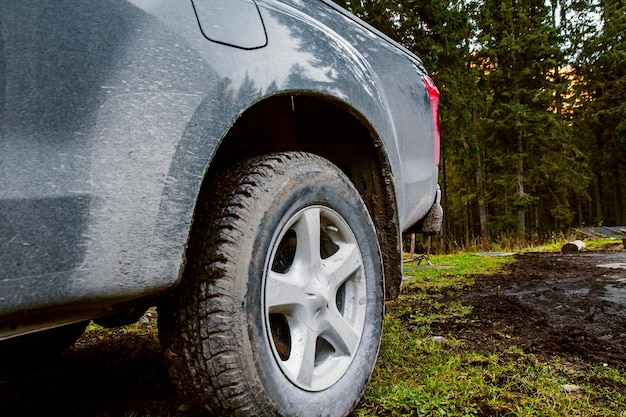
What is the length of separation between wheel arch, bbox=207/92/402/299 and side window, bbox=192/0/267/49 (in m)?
0.36

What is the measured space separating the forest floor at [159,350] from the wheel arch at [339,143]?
33.8 inches

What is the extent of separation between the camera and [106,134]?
1000 mm

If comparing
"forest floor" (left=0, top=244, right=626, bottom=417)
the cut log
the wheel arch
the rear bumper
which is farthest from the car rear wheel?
the cut log

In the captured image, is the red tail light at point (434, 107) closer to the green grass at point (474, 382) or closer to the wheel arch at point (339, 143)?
the wheel arch at point (339, 143)

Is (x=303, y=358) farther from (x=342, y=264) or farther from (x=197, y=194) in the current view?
(x=197, y=194)

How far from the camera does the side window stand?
120 centimetres

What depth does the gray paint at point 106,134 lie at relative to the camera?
0.90 metres

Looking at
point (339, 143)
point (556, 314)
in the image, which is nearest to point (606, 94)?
point (556, 314)

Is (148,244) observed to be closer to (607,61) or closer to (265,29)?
(265,29)

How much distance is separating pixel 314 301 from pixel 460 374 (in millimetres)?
880

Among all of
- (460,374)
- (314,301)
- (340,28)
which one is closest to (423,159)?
(340,28)

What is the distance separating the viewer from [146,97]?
1059 mm

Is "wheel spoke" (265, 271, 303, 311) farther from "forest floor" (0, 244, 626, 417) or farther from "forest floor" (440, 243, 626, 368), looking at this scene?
"forest floor" (440, 243, 626, 368)

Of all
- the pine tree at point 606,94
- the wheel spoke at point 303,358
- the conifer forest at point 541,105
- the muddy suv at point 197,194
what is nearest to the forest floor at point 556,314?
the muddy suv at point 197,194
